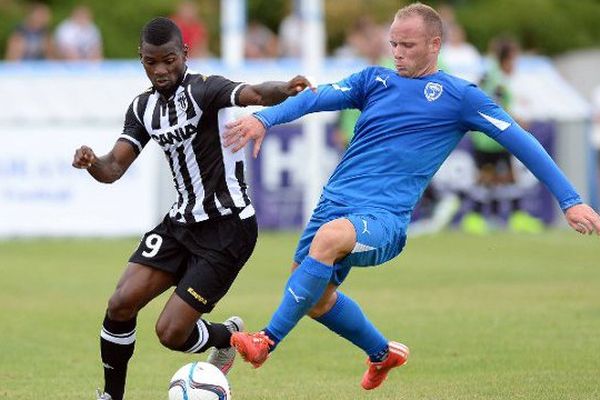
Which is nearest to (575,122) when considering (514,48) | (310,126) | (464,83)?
(514,48)

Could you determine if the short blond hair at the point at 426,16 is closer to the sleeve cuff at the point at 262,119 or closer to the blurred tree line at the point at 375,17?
the sleeve cuff at the point at 262,119

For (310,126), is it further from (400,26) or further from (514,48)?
(400,26)

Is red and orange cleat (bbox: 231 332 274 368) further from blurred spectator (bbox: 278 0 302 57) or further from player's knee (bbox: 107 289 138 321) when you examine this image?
blurred spectator (bbox: 278 0 302 57)

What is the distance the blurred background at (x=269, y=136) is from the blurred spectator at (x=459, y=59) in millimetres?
34

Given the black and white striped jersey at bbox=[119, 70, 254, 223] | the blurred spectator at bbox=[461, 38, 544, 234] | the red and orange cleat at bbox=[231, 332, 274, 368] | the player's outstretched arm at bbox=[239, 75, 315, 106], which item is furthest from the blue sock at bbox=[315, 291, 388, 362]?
the blurred spectator at bbox=[461, 38, 544, 234]

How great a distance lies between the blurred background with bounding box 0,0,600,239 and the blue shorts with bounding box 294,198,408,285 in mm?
11666

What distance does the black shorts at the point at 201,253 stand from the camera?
27.0 ft

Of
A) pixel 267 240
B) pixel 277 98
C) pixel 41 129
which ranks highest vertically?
pixel 277 98

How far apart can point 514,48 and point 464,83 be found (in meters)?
12.9

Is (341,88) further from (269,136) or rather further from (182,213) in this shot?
(269,136)

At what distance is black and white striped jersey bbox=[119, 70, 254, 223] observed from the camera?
8273mm

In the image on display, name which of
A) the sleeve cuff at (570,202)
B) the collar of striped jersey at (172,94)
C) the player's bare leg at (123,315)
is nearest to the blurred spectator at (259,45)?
the collar of striped jersey at (172,94)

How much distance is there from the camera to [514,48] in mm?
20844

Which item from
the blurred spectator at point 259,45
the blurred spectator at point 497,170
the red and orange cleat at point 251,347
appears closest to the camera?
the red and orange cleat at point 251,347
